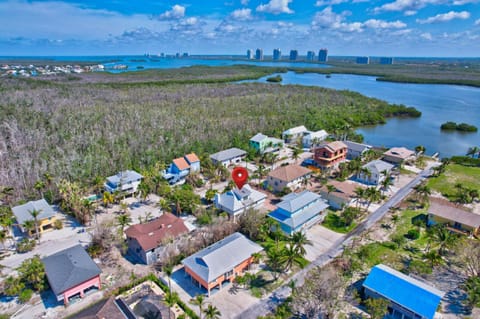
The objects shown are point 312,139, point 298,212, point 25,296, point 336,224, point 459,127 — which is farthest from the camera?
point 459,127

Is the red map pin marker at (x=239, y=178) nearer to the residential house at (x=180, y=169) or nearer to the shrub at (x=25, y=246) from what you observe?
the residential house at (x=180, y=169)

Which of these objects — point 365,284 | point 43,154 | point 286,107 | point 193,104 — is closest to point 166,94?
point 193,104

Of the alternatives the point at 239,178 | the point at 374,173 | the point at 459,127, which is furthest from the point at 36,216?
the point at 459,127

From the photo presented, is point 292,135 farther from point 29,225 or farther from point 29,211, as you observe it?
point 29,225

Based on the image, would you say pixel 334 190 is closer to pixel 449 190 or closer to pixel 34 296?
pixel 449 190

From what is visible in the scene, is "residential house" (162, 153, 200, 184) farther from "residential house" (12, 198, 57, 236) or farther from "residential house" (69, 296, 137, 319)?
"residential house" (69, 296, 137, 319)

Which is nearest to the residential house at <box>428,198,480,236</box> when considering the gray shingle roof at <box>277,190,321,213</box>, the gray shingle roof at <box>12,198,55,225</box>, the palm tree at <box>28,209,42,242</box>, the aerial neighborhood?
the aerial neighborhood

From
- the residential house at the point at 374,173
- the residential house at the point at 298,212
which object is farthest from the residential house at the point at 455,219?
the residential house at the point at 298,212
